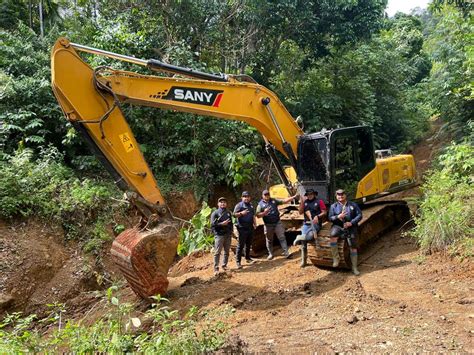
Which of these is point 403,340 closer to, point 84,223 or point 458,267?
point 458,267

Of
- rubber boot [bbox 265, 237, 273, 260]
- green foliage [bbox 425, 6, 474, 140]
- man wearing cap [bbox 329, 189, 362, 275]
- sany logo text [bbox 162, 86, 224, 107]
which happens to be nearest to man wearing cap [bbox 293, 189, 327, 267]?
man wearing cap [bbox 329, 189, 362, 275]

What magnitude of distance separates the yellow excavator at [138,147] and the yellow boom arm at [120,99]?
0.01 meters

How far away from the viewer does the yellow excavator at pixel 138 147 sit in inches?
195

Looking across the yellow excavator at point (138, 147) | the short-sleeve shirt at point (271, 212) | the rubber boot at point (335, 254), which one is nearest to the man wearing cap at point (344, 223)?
the rubber boot at point (335, 254)

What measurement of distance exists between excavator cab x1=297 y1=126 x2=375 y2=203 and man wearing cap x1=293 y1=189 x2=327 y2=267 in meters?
0.34

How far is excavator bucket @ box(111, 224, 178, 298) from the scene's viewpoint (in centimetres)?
504

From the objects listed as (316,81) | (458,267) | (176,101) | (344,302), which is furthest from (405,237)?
(316,81)

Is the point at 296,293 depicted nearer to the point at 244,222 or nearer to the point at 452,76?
the point at 244,222

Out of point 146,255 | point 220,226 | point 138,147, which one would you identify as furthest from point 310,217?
point 138,147

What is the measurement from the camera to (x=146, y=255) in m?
5.09

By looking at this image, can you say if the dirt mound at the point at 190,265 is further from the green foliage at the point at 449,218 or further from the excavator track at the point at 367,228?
the green foliage at the point at 449,218

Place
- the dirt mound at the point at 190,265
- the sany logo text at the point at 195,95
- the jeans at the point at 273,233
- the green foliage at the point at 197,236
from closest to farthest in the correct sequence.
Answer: the sany logo text at the point at 195,95 < the jeans at the point at 273,233 < the dirt mound at the point at 190,265 < the green foliage at the point at 197,236

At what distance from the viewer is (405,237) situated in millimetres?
8008

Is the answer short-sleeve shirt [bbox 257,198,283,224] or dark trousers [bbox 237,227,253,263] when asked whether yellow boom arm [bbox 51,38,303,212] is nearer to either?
short-sleeve shirt [bbox 257,198,283,224]
